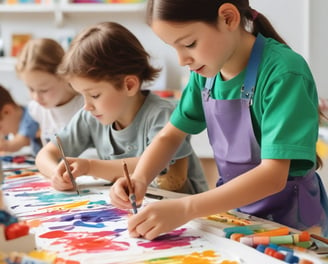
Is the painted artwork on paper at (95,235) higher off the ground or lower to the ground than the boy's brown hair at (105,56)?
lower

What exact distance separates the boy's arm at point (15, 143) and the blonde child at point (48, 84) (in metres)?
0.13

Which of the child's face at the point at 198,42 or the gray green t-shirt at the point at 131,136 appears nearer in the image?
the child's face at the point at 198,42

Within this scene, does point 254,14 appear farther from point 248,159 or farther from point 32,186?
point 32,186

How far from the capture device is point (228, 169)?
113 centimetres

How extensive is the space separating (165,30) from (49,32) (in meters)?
2.09

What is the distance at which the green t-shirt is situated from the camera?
34.8 inches

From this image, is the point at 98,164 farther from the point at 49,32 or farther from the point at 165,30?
the point at 49,32

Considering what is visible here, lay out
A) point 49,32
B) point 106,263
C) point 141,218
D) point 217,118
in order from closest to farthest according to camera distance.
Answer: point 106,263, point 141,218, point 217,118, point 49,32

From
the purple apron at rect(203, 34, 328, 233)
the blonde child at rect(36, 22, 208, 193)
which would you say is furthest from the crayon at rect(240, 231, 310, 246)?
the blonde child at rect(36, 22, 208, 193)

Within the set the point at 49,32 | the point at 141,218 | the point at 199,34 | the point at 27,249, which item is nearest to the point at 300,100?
the point at 199,34

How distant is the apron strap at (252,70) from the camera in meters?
0.99

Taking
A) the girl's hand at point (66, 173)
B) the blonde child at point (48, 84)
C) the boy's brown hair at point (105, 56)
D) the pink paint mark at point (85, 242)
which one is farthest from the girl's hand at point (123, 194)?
the blonde child at point (48, 84)

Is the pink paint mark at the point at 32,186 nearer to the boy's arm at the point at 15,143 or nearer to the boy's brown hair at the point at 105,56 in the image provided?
the boy's brown hair at the point at 105,56

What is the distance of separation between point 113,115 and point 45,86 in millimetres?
492
